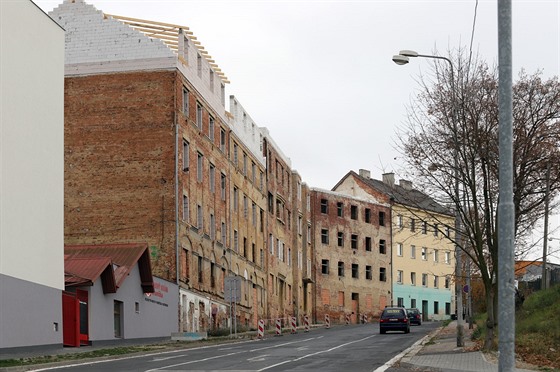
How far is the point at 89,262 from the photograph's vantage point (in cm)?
3756

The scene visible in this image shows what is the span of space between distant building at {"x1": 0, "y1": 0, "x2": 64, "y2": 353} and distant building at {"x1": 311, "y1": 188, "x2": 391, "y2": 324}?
2201 inches

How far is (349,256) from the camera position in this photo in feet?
302

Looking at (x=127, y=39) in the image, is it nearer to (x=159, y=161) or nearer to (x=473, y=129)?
(x=159, y=161)

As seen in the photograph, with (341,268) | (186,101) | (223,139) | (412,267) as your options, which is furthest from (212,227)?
(412,267)

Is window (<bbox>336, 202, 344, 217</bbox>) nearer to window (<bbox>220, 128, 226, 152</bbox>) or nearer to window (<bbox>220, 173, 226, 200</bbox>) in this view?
window (<bbox>220, 173, 226, 200</bbox>)

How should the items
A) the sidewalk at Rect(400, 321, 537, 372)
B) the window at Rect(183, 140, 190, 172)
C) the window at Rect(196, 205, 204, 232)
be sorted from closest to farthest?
the sidewalk at Rect(400, 321, 537, 372) < the window at Rect(183, 140, 190, 172) < the window at Rect(196, 205, 204, 232)

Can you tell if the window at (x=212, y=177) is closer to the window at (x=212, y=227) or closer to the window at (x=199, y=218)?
the window at (x=212, y=227)

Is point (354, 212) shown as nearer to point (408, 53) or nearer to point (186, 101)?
point (186, 101)

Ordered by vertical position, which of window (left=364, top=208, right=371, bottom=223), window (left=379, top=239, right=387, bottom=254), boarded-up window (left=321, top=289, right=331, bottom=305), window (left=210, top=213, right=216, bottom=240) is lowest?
boarded-up window (left=321, top=289, right=331, bottom=305)

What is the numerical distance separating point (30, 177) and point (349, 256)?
63.5 metres

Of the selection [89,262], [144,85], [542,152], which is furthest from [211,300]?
[542,152]

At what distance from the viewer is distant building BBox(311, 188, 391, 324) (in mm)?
88562

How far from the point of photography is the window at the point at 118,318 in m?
39.2

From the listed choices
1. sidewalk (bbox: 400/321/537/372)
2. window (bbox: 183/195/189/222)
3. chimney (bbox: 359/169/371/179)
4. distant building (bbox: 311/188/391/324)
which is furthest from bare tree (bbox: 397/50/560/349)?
chimney (bbox: 359/169/371/179)
